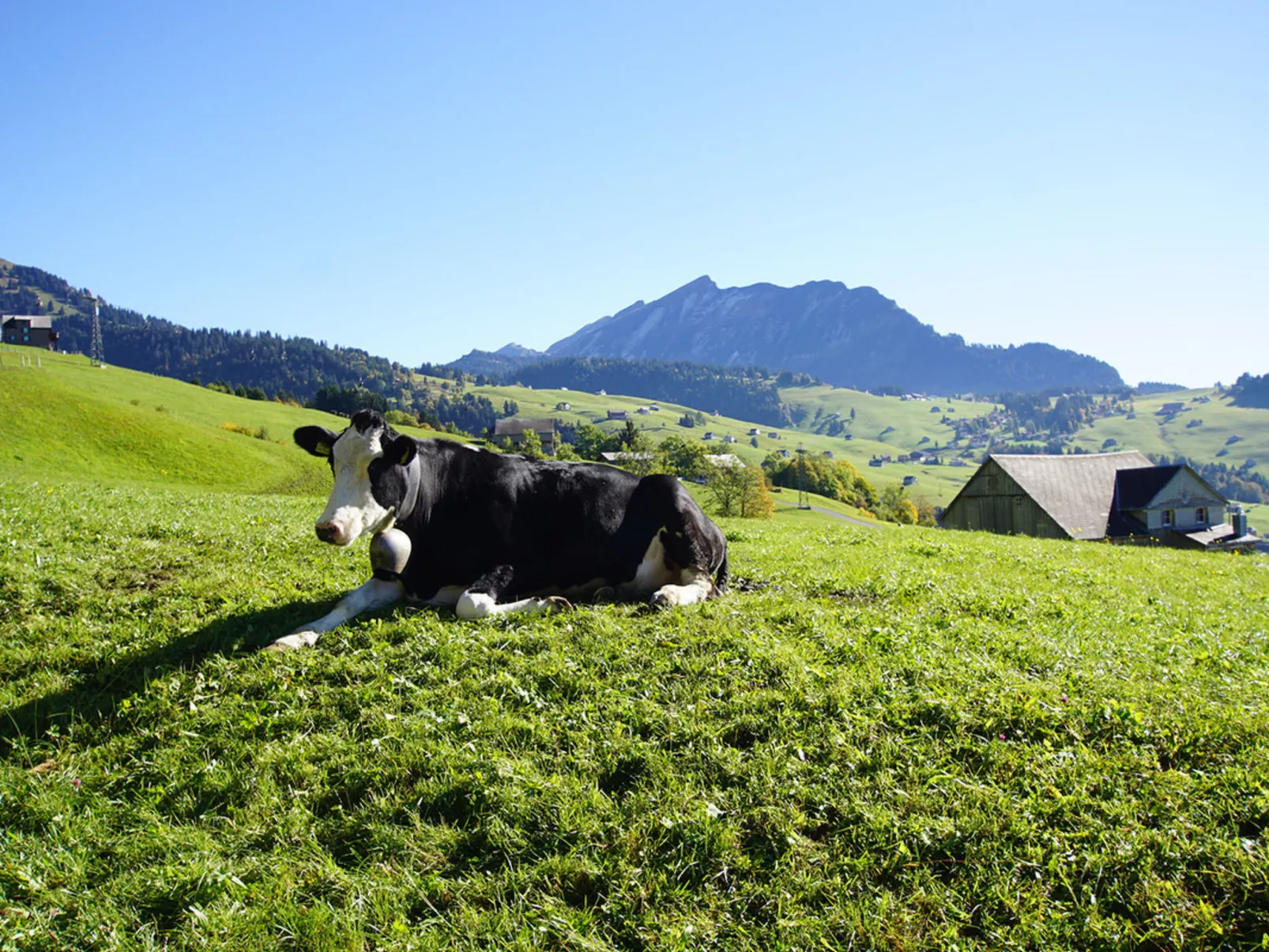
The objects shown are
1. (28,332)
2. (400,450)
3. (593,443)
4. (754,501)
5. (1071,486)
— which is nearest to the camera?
(400,450)

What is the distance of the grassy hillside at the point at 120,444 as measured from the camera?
169 feet

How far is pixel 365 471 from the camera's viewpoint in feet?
23.3

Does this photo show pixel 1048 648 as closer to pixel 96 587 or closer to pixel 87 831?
pixel 87 831

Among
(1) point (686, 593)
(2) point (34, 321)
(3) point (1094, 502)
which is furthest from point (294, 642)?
(2) point (34, 321)

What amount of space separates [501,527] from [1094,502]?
59.5 metres

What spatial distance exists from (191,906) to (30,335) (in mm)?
202074

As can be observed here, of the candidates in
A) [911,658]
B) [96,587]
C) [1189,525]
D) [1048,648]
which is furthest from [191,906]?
[1189,525]

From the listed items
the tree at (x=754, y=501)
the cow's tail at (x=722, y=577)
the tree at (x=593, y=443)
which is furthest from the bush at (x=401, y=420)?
the cow's tail at (x=722, y=577)

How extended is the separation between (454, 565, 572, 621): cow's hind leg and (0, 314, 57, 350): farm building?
613 feet

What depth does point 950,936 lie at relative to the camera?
3.79m

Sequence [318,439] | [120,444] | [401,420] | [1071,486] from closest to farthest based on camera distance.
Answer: [318,439]
[1071,486]
[120,444]
[401,420]

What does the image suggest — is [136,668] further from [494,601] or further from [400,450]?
[494,601]

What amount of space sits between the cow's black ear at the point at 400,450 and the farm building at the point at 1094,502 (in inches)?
2166

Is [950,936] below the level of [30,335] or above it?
below
